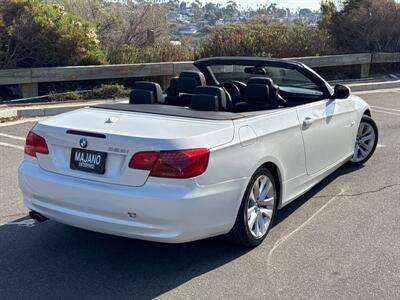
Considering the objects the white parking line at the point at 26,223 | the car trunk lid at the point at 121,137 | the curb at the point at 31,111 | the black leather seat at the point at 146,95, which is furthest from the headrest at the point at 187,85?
the curb at the point at 31,111

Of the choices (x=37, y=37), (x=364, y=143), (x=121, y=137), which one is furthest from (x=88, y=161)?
(x=37, y=37)

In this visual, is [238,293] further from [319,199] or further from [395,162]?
[395,162]

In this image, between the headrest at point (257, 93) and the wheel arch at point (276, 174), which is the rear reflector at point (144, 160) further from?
the headrest at point (257, 93)

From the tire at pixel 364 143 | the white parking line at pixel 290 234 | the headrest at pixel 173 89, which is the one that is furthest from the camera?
the tire at pixel 364 143

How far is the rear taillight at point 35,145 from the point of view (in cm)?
454

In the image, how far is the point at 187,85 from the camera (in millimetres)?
5785

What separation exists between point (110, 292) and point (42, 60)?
9.89 metres

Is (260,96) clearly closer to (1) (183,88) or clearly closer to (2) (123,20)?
(1) (183,88)

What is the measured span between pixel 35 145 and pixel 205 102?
143 cm

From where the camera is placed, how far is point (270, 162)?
16.0 ft

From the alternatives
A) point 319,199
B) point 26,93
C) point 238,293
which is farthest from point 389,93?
point 238,293

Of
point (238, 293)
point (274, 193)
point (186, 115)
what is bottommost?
point (238, 293)

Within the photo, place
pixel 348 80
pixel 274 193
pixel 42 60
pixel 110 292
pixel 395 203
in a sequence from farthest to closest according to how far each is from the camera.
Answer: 1. pixel 348 80
2. pixel 42 60
3. pixel 395 203
4. pixel 274 193
5. pixel 110 292

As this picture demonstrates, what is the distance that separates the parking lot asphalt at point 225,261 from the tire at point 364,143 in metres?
1.28
